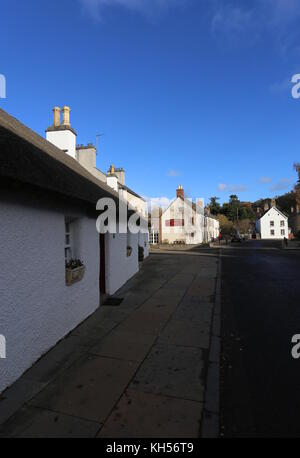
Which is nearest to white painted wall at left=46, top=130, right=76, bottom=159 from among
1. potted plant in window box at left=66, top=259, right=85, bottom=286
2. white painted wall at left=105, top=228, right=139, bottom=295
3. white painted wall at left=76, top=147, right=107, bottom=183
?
white painted wall at left=76, top=147, right=107, bottom=183

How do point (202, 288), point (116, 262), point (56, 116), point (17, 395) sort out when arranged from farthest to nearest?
point (56, 116) → point (202, 288) → point (116, 262) → point (17, 395)

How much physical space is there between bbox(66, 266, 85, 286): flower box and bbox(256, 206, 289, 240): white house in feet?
215

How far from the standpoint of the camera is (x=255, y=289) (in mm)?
10125

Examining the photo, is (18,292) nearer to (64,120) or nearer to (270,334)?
(270,334)

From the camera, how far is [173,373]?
13.5 feet

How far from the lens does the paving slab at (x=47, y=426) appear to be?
2779mm

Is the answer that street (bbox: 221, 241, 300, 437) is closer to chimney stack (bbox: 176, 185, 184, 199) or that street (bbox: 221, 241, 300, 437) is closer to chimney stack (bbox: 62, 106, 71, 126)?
chimney stack (bbox: 62, 106, 71, 126)

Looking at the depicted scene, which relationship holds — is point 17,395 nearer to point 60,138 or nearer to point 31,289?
point 31,289

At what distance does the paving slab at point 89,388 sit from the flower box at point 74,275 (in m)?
1.61

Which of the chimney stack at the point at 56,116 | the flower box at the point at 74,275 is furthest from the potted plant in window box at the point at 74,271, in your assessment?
the chimney stack at the point at 56,116

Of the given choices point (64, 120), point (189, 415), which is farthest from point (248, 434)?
point (64, 120)

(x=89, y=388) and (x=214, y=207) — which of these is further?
(x=214, y=207)

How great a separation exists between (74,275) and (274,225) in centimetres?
6675

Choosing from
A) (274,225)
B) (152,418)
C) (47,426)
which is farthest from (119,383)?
(274,225)
